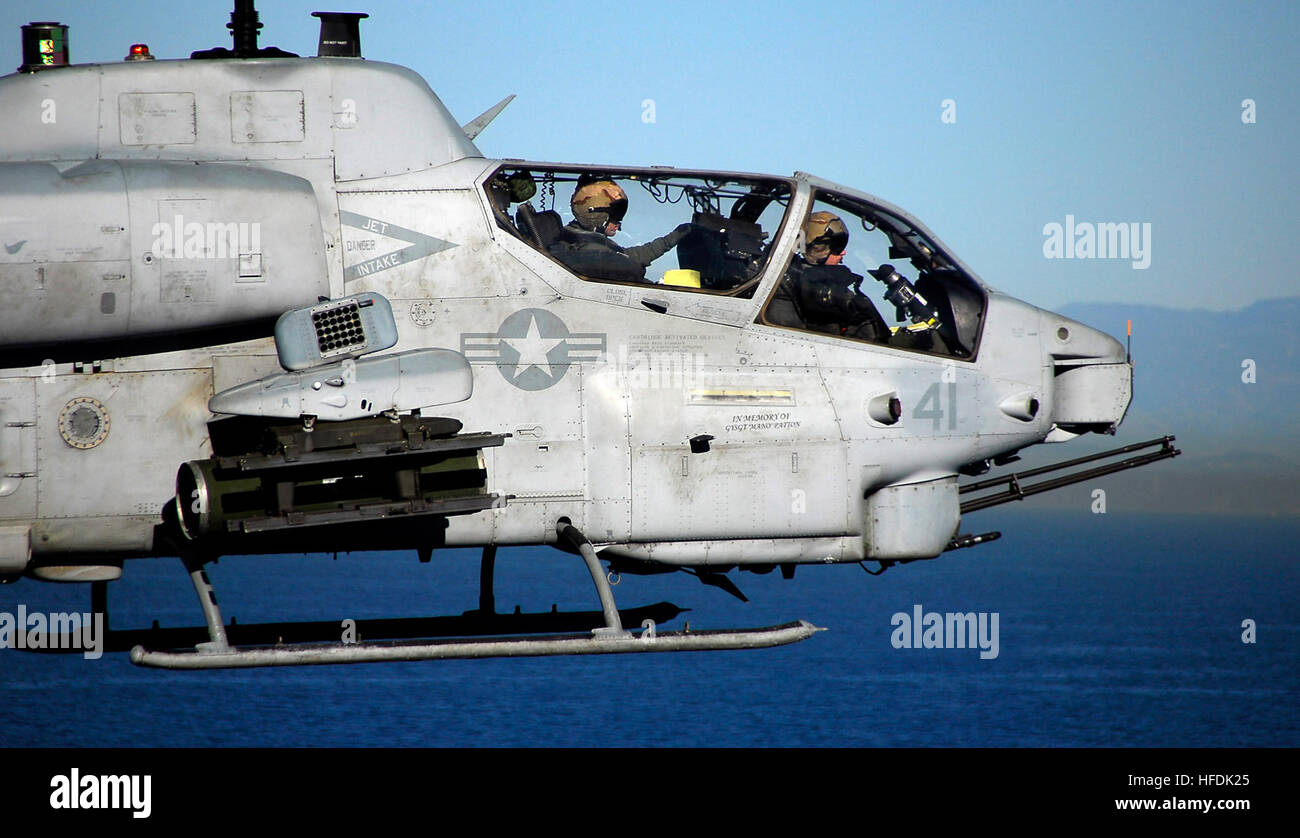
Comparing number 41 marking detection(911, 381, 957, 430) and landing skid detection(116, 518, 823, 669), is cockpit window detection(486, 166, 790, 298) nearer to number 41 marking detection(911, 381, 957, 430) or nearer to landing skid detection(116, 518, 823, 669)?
number 41 marking detection(911, 381, 957, 430)

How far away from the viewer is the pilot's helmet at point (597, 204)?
372 inches

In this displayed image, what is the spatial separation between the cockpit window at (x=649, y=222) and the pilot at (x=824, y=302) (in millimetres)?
270

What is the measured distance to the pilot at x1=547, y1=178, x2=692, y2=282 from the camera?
9156 mm

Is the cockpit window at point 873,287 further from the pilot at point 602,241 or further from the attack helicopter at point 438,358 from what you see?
the pilot at point 602,241

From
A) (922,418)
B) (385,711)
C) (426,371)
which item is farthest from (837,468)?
(385,711)

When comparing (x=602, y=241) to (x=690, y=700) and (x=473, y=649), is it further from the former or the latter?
(x=690, y=700)

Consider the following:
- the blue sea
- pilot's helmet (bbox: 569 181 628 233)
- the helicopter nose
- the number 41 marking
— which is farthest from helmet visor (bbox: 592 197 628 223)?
the blue sea

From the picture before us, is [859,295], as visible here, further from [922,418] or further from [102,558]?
[102,558]

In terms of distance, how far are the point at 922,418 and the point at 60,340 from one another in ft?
20.0

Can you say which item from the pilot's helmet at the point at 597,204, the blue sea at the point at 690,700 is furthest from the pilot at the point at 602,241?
the blue sea at the point at 690,700

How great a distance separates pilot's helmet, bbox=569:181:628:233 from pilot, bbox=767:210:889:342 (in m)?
1.40

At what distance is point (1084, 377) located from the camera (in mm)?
9898

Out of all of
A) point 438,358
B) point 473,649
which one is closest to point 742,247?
point 438,358

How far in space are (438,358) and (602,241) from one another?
169 centimetres
